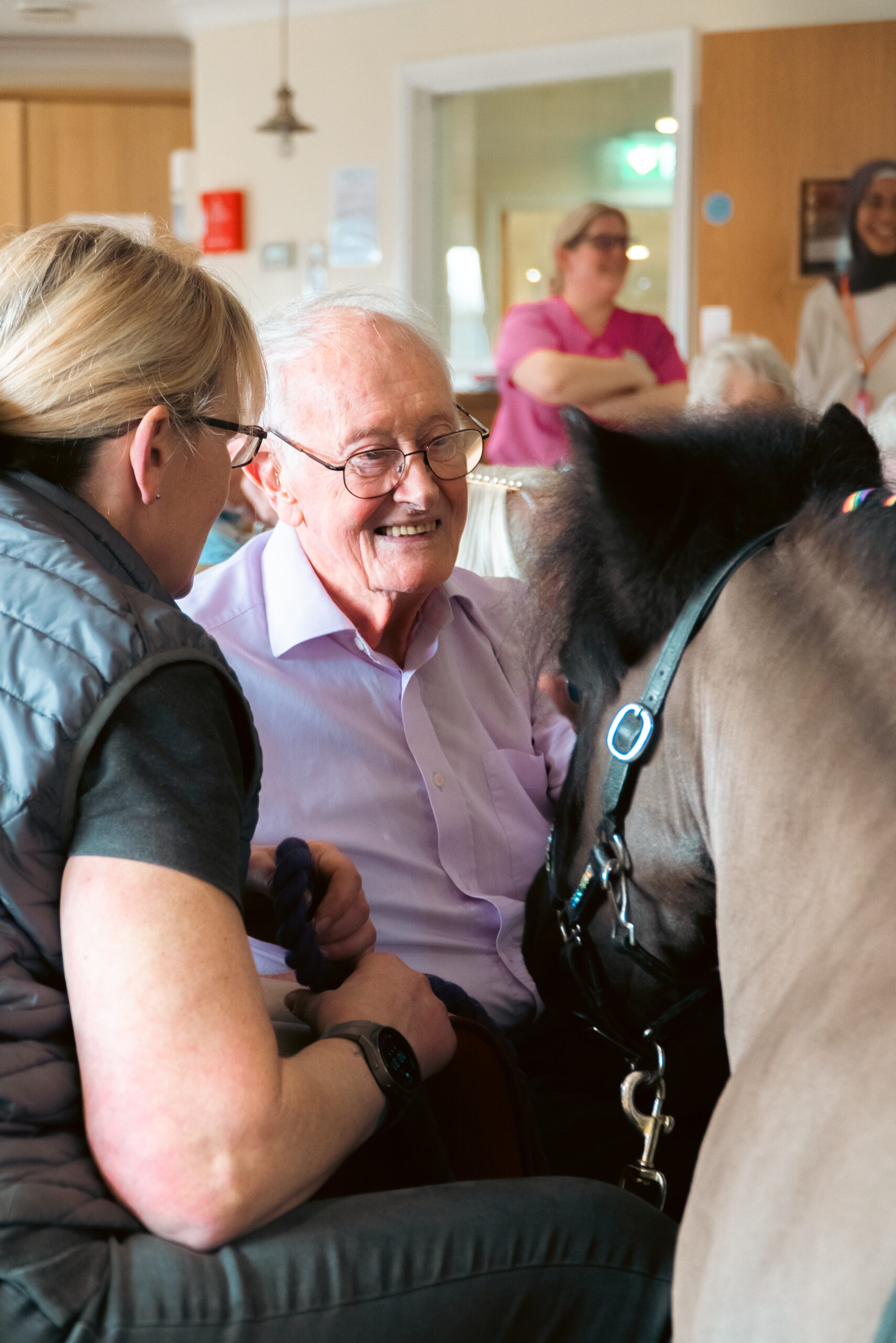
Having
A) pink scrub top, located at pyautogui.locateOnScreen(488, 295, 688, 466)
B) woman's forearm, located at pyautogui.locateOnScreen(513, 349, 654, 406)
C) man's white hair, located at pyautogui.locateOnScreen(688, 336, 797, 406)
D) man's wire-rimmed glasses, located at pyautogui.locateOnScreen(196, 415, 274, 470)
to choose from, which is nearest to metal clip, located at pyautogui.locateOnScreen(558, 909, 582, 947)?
man's wire-rimmed glasses, located at pyautogui.locateOnScreen(196, 415, 274, 470)

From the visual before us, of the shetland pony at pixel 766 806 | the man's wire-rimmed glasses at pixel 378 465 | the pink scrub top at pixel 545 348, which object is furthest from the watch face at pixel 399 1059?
the pink scrub top at pixel 545 348

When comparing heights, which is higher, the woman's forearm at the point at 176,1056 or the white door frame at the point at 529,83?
the white door frame at the point at 529,83

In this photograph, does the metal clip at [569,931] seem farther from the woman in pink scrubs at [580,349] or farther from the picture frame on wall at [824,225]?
the picture frame on wall at [824,225]

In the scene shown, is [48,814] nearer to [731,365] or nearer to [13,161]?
[731,365]

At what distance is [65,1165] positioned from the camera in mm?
789

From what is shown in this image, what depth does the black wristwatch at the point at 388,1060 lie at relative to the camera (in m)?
0.91

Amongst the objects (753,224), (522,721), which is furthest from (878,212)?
(522,721)

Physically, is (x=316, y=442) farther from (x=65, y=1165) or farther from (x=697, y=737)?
(x=65, y=1165)

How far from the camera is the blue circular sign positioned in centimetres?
510

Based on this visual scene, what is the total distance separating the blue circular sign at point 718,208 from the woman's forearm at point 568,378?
1.62 m

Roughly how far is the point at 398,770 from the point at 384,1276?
670mm

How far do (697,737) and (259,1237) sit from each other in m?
0.45

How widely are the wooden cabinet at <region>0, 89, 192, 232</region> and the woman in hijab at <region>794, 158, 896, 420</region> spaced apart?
353cm

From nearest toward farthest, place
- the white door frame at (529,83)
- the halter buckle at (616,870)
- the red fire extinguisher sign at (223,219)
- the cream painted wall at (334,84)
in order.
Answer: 1. the halter buckle at (616,870)
2. the white door frame at (529,83)
3. the cream painted wall at (334,84)
4. the red fire extinguisher sign at (223,219)
